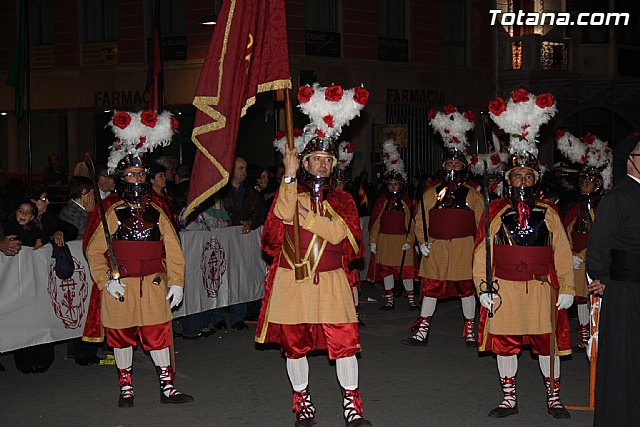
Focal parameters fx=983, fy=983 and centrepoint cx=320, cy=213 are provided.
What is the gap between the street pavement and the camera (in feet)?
26.5

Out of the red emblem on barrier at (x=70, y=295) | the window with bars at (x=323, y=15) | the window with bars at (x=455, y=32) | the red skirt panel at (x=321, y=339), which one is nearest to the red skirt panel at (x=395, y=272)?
the red emblem on barrier at (x=70, y=295)

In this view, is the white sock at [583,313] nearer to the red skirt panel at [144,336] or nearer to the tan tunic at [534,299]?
the tan tunic at [534,299]

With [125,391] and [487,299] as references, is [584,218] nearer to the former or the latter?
[487,299]

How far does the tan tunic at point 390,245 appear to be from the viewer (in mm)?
14125

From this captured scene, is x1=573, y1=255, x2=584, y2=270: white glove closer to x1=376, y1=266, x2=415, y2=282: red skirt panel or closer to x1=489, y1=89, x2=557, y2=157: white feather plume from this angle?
x1=489, y1=89, x2=557, y2=157: white feather plume

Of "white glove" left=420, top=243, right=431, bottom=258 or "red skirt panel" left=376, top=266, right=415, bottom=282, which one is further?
"red skirt panel" left=376, top=266, right=415, bottom=282

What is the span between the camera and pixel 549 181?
16.8m

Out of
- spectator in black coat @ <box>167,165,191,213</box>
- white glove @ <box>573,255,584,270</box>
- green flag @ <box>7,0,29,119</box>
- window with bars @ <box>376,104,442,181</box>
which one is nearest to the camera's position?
white glove @ <box>573,255,584,270</box>

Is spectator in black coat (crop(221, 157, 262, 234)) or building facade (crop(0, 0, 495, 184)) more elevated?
building facade (crop(0, 0, 495, 184))

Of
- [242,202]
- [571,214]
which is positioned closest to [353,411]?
[571,214]

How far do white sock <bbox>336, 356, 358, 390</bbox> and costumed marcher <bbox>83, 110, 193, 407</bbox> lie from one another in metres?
1.67

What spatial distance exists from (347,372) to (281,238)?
115 centimetres

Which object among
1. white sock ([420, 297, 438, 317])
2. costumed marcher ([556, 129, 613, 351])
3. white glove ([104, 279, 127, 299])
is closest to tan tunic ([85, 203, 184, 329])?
white glove ([104, 279, 127, 299])

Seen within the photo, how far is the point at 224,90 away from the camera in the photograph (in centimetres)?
721
